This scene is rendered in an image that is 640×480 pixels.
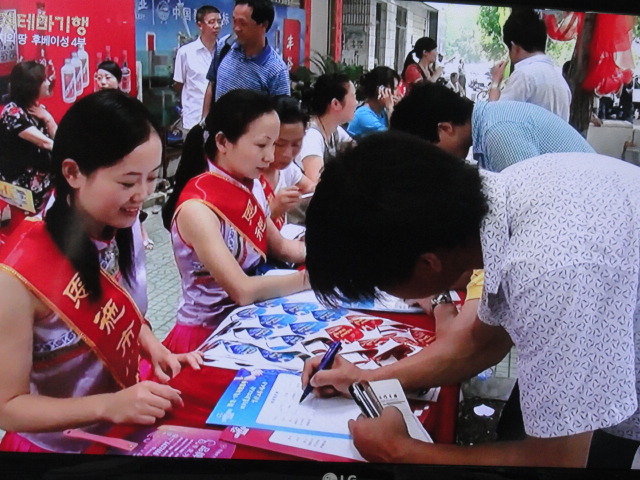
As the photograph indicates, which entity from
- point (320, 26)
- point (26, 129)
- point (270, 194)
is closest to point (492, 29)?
point (320, 26)

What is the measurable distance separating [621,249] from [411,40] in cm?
69

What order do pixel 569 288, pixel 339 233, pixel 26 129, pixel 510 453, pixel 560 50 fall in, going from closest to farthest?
pixel 569 288 → pixel 339 233 → pixel 510 453 → pixel 26 129 → pixel 560 50

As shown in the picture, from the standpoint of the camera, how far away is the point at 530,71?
1447 mm

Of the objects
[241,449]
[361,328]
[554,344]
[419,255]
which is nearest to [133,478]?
[241,449]

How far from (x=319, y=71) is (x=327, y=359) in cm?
67

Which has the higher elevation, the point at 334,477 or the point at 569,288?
the point at 569,288

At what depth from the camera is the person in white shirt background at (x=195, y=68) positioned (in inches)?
54.8

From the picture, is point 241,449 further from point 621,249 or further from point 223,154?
point 621,249

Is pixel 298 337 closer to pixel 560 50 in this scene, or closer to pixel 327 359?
pixel 327 359

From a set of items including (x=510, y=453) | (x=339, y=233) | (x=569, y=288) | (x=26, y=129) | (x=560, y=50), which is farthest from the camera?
(x=560, y=50)

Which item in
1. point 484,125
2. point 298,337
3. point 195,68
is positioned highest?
point 195,68

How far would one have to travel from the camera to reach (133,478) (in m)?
1.45

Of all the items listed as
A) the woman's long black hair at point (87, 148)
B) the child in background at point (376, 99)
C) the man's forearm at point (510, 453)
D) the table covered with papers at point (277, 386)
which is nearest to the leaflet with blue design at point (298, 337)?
the table covered with papers at point (277, 386)

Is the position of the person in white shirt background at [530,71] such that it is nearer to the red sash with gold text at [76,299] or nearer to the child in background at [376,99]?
the child in background at [376,99]
